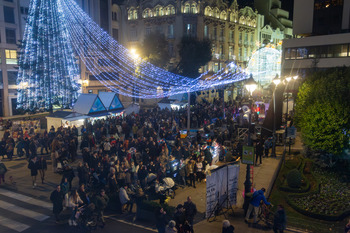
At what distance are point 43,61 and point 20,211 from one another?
23.8 meters

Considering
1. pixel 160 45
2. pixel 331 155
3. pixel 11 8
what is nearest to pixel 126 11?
pixel 160 45

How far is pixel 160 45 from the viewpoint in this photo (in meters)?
46.2

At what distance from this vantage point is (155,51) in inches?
1801

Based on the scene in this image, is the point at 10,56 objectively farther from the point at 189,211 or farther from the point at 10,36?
the point at 189,211

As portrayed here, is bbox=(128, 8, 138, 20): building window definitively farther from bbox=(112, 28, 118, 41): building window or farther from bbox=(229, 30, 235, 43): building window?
bbox=(229, 30, 235, 43): building window

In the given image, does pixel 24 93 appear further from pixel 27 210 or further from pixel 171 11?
pixel 171 11

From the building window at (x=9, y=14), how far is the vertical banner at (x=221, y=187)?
4096cm

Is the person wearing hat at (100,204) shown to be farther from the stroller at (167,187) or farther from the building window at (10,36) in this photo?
the building window at (10,36)

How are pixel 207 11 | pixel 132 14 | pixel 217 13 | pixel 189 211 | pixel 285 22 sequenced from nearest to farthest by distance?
pixel 189 211, pixel 207 11, pixel 132 14, pixel 217 13, pixel 285 22

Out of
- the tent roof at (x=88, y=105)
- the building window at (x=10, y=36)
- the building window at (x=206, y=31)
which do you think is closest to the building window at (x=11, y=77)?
the building window at (x=10, y=36)

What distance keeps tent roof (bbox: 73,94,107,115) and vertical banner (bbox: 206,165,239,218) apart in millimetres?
16919

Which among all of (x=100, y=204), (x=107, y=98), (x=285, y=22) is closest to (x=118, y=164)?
(x=100, y=204)

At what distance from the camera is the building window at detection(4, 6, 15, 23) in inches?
1543

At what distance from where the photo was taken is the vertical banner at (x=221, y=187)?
10.2 m
